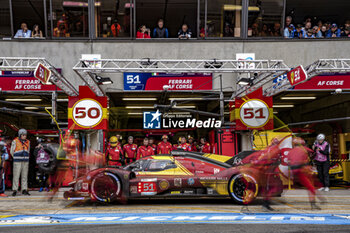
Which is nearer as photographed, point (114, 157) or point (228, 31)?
point (114, 157)

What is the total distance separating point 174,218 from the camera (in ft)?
23.1

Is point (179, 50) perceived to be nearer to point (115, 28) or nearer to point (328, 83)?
point (115, 28)

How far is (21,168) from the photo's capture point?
11.6m

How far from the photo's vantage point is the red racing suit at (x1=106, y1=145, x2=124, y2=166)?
1266 cm

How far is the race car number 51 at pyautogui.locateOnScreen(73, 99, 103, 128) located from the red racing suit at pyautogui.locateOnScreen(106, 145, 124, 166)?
1.30 meters

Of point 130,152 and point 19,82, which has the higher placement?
point 19,82

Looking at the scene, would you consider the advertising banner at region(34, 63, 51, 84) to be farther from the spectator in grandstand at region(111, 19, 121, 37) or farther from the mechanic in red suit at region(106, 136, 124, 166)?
the spectator in grandstand at region(111, 19, 121, 37)

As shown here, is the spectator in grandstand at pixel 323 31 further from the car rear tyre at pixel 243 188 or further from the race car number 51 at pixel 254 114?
the car rear tyre at pixel 243 188

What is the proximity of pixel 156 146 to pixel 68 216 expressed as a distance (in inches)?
284

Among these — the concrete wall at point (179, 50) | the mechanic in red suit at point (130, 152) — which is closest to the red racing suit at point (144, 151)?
the mechanic in red suit at point (130, 152)

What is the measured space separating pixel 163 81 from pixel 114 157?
3.60 meters

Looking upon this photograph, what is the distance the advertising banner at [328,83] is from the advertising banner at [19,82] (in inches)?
390

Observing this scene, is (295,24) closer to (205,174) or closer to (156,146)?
(156,146)

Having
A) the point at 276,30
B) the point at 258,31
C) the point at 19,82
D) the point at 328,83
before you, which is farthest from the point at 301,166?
the point at 19,82
